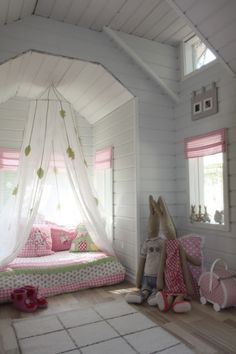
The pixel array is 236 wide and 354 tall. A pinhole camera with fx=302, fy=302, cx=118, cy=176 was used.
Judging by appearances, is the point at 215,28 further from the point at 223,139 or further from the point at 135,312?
the point at 135,312

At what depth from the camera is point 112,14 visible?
3357 millimetres

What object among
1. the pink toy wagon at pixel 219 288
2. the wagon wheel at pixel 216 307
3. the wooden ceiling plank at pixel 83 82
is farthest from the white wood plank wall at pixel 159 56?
the wagon wheel at pixel 216 307

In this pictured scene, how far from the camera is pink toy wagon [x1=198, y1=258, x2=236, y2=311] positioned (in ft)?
9.26

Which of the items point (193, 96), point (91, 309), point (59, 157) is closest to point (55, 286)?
point (91, 309)

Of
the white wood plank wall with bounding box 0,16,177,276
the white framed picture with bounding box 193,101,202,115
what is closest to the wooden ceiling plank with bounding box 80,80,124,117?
the white wood plank wall with bounding box 0,16,177,276

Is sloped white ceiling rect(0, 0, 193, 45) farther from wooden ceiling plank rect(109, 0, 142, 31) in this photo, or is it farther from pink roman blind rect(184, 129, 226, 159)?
pink roman blind rect(184, 129, 226, 159)

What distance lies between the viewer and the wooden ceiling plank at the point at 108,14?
123 inches

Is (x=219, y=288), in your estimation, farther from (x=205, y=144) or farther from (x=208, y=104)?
(x=208, y=104)

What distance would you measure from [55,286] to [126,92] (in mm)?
2537

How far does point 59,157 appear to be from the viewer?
472 centimetres

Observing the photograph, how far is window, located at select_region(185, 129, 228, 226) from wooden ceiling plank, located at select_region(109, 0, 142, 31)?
1581mm

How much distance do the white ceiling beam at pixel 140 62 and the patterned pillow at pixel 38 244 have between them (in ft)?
8.37

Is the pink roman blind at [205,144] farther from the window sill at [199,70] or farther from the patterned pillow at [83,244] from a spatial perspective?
the patterned pillow at [83,244]

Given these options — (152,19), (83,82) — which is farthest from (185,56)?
(83,82)
